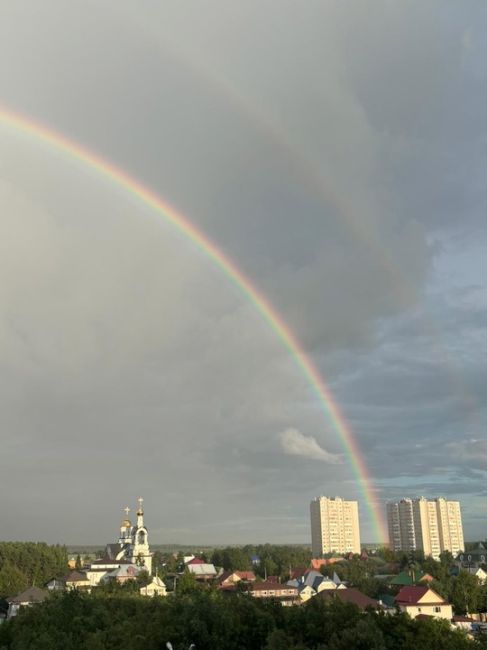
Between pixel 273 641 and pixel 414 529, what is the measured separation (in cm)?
14775

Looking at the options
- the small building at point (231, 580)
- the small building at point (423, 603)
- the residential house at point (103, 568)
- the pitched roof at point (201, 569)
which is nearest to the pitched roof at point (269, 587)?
the small building at point (231, 580)

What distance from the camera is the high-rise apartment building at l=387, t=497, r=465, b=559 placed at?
152125 millimetres

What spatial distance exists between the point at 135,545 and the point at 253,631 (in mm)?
74208

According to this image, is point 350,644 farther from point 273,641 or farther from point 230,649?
point 230,649

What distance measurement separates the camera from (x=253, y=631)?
22.1 meters

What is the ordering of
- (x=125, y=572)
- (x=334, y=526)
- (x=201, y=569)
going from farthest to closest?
(x=334, y=526)
(x=201, y=569)
(x=125, y=572)

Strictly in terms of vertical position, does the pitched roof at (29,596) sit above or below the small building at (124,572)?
below

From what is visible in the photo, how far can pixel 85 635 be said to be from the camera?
26.3 metres

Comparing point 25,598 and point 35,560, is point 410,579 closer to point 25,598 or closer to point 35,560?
point 25,598

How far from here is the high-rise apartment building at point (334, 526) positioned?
15662 centimetres

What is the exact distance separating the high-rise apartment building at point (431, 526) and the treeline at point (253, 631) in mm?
137148

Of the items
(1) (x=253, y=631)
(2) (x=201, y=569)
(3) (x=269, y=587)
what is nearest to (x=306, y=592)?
(3) (x=269, y=587)

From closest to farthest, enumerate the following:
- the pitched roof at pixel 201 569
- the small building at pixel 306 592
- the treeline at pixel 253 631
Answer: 1. the treeline at pixel 253 631
2. the small building at pixel 306 592
3. the pitched roof at pixel 201 569

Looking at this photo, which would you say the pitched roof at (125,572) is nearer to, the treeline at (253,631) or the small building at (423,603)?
the small building at (423,603)
